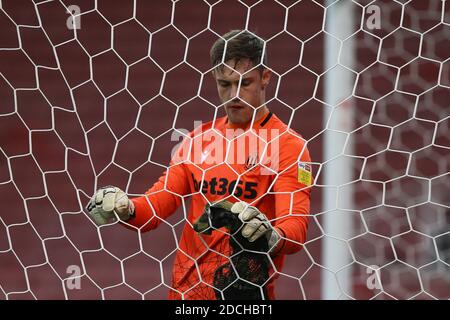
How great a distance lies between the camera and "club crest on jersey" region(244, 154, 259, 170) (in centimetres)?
108

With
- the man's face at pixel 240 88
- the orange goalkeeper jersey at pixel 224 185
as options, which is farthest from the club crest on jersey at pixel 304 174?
the man's face at pixel 240 88

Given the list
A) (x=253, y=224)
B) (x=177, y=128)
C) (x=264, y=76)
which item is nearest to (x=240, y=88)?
(x=264, y=76)

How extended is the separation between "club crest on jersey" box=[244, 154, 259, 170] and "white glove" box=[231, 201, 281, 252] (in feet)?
0.35

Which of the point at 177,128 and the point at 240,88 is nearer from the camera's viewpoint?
the point at 240,88

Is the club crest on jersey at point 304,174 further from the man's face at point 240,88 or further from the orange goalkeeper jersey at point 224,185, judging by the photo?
the man's face at point 240,88

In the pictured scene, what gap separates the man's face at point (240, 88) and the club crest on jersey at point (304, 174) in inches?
4.2

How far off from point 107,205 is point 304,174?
272 millimetres

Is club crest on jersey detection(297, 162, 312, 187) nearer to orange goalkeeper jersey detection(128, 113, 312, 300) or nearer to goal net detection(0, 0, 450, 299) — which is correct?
orange goalkeeper jersey detection(128, 113, 312, 300)

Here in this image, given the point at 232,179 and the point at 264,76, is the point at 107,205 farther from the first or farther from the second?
the point at 264,76

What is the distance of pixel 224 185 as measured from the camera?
3.55 ft

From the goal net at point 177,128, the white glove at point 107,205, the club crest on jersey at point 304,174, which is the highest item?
the club crest on jersey at point 304,174

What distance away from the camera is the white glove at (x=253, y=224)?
0.97 metres

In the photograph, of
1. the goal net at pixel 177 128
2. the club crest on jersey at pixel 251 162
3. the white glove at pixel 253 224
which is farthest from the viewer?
the goal net at pixel 177 128
